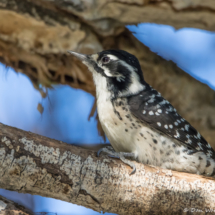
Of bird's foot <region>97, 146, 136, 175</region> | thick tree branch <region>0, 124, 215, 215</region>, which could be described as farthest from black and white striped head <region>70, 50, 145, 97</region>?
thick tree branch <region>0, 124, 215, 215</region>

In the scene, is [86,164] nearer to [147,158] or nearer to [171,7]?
[147,158]

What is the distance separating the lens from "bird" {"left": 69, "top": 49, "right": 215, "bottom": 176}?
79.3 inches

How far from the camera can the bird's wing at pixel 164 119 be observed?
2.05 meters

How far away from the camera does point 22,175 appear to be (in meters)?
1.62

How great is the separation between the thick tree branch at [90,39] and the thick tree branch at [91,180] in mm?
1212

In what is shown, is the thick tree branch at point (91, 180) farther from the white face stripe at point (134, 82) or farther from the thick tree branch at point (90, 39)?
the thick tree branch at point (90, 39)

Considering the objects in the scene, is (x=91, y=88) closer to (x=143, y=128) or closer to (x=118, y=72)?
(x=118, y=72)

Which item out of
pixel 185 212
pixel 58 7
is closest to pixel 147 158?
pixel 185 212

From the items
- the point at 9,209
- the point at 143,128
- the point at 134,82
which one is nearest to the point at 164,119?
the point at 143,128

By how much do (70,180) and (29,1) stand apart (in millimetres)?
1780

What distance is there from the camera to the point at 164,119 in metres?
2.11

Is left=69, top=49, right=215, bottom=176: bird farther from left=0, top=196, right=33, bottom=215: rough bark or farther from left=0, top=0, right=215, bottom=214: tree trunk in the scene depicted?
left=0, top=196, right=33, bottom=215: rough bark

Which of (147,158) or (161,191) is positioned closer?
(161,191)

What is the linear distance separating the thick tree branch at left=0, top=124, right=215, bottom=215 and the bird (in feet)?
0.54
